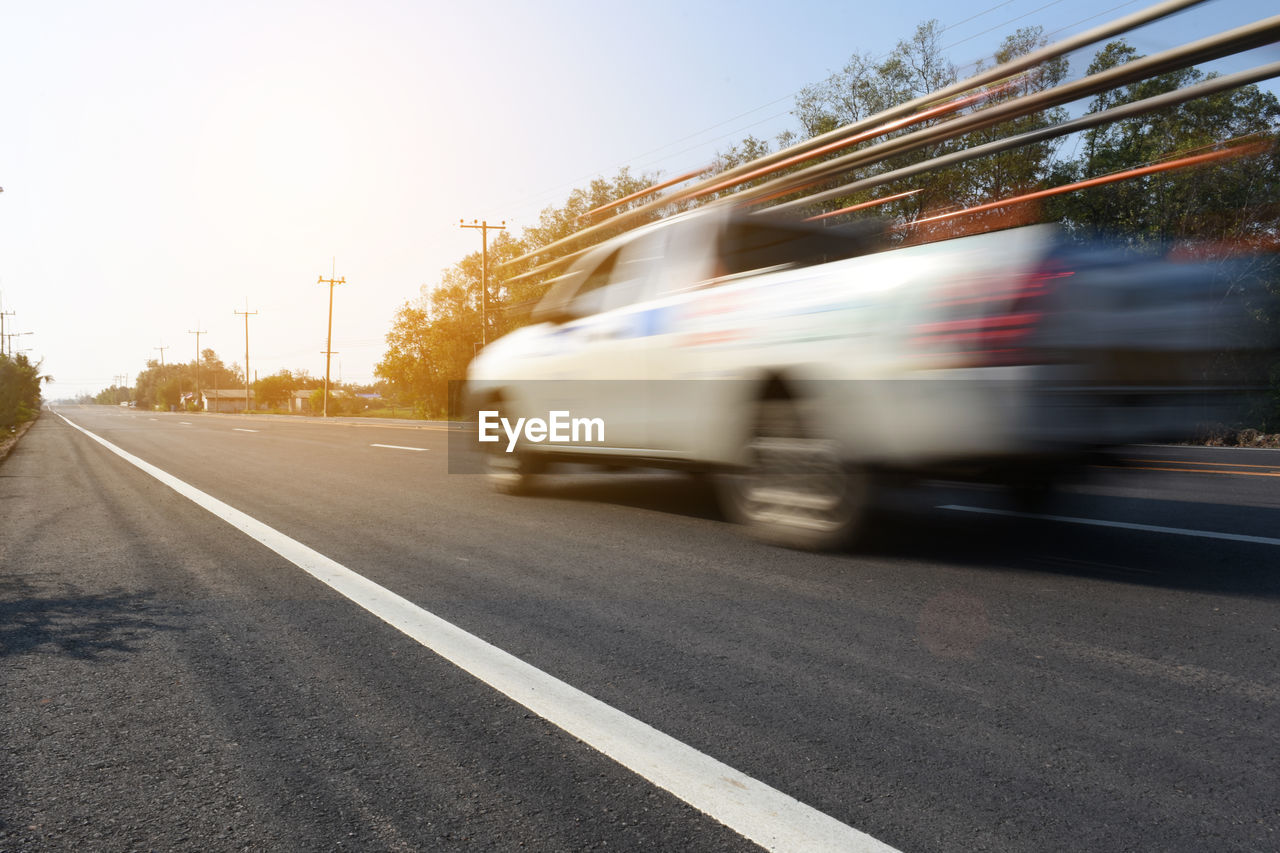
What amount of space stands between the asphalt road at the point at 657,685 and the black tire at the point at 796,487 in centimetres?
19

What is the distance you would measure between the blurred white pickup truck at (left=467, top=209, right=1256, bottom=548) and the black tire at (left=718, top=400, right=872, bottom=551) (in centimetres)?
1

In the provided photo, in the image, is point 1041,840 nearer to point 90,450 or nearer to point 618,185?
point 90,450

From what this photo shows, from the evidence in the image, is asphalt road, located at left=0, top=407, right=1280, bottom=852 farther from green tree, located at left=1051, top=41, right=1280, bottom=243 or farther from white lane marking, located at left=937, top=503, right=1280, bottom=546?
green tree, located at left=1051, top=41, right=1280, bottom=243

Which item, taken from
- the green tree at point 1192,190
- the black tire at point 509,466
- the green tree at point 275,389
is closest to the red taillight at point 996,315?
the black tire at point 509,466

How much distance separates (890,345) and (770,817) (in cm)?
290

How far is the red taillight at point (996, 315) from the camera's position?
4.07 metres

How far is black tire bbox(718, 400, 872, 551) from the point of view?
504 centimetres

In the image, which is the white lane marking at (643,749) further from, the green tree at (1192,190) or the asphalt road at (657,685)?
the green tree at (1192,190)

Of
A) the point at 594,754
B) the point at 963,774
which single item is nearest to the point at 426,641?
the point at 594,754

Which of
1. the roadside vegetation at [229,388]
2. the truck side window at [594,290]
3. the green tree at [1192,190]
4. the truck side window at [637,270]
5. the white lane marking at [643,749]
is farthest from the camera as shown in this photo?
the roadside vegetation at [229,388]

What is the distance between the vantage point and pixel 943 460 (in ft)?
14.5

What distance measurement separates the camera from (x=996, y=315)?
4082mm

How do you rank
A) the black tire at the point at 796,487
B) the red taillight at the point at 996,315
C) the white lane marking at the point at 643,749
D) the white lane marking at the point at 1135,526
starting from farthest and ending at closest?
the white lane marking at the point at 1135,526 < the black tire at the point at 796,487 < the red taillight at the point at 996,315 < the white lane marking at the point at 643,749

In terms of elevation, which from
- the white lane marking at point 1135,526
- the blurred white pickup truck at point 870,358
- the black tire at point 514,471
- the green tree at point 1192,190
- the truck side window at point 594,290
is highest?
the green tree at point 1192,190
